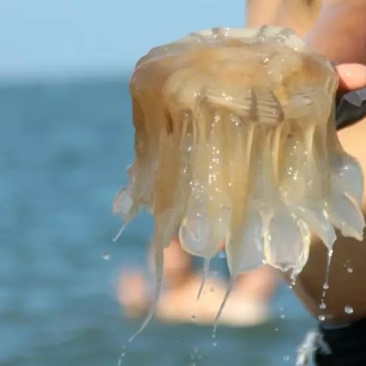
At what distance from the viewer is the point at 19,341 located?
5.03 m

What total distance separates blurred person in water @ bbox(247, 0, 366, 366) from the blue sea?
0.26 m

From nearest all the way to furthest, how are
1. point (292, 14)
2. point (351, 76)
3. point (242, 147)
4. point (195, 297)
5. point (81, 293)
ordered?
point (242, 147) < point (351, 76) < point (292, 14) < point (195, 297) < point (81, 293)

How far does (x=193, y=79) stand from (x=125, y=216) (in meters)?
0.18

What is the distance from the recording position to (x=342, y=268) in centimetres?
158

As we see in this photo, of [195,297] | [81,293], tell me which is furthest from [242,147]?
[81,293]

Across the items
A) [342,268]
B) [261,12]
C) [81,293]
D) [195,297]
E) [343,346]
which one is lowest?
[81,293]

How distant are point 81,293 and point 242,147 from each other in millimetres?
5117

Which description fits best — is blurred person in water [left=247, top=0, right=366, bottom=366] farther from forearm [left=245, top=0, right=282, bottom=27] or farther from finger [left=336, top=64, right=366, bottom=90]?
forearm [left=245, top=0, right=282, bottom=27]

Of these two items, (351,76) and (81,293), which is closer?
(351,76)

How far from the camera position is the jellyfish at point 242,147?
1208mm

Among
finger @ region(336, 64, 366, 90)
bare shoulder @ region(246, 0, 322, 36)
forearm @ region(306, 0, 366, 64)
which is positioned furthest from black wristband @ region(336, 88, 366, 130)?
bare shoulder @ region(246, 0, 322, 36)

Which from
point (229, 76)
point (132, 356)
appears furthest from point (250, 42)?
point (132, 356)

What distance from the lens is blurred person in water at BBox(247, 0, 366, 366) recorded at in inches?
61.8

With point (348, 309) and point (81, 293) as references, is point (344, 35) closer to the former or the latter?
point (348, 309)
